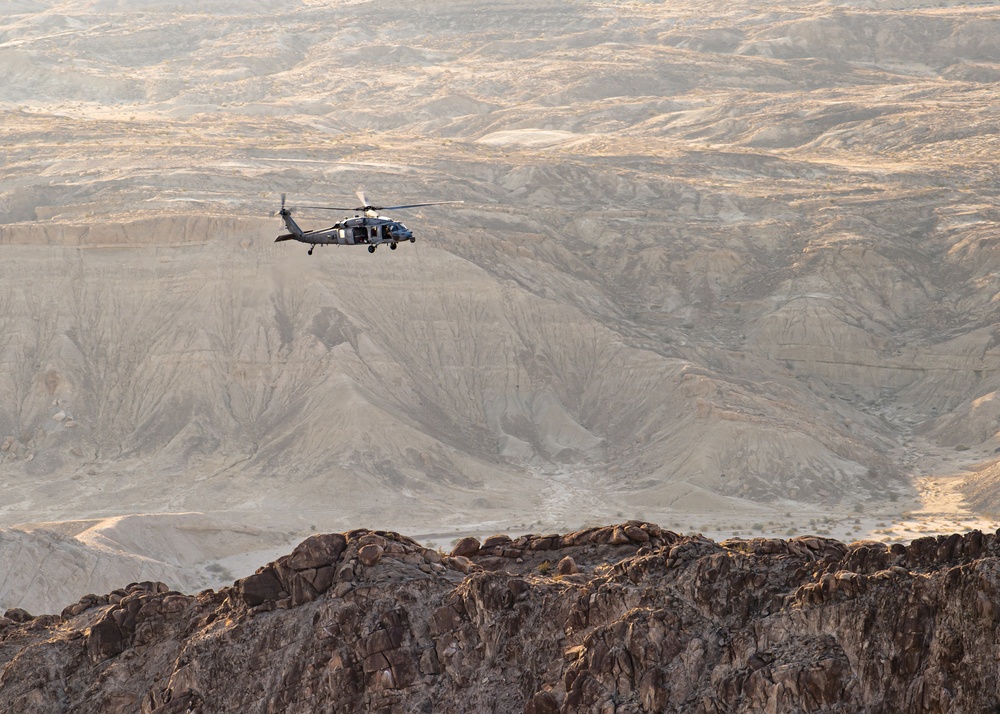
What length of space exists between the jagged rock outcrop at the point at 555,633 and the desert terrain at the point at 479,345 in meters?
22.4

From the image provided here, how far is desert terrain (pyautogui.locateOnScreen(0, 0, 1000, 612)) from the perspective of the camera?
57.6 m

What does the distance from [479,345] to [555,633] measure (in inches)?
2004

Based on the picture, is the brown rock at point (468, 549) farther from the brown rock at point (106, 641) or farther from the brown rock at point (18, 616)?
the brown rock at point (18, 616)

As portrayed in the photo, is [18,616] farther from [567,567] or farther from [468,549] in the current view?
[567,567]

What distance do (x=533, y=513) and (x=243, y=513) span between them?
10.9 meters

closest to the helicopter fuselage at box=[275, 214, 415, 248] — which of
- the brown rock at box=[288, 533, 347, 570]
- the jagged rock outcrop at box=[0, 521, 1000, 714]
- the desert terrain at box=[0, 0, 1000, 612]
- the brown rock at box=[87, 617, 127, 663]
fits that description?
the desert terrain at box=[0, 0, 1000, 612]

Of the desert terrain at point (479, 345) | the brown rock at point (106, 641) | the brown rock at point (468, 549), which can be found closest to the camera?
the brown rock at point (106, 641)

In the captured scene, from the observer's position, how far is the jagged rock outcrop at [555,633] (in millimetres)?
15977

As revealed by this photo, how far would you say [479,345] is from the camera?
→ 6881 centimetres

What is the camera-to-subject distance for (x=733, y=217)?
281 ft

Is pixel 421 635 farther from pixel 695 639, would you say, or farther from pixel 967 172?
pixel 967 172

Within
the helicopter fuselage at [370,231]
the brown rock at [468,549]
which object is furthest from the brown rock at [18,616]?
the helicopter fuselage at [370,231]

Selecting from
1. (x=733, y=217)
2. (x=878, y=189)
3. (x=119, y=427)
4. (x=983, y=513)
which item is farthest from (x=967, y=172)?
(x=119, y=427)

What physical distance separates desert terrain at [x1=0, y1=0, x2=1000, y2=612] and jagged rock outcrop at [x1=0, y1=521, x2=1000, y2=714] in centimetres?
2244
